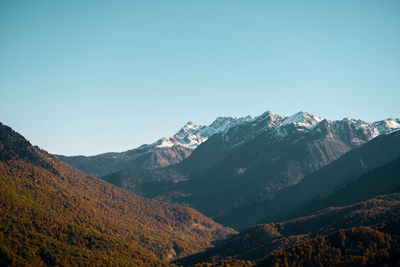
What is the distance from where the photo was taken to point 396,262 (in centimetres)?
19475
